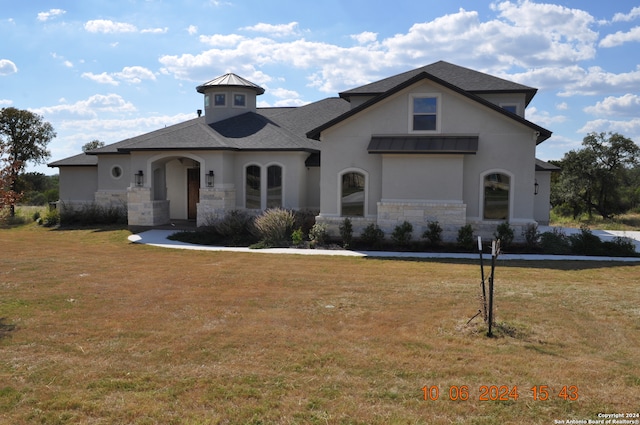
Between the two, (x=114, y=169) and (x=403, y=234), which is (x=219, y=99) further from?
(x=403, y=234)

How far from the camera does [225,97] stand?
27703 mm

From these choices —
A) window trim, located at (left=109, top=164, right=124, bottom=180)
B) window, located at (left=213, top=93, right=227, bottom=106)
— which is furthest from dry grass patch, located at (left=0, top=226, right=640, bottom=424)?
window, located at (left=213, top=93, right=227, bottom=106)

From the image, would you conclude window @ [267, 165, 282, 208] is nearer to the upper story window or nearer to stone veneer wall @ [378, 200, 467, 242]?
stone veneer wall @ [378, 200, 467, 242]

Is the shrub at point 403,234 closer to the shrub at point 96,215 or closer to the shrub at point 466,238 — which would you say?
the shrub at point 466,238

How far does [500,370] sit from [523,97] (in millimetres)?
18151

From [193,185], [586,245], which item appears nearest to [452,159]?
[586,245]

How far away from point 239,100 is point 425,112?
12.5 meters

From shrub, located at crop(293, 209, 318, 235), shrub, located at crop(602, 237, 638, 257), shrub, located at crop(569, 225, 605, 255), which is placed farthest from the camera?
shrub, located at crop(293, 209, 318, 235)

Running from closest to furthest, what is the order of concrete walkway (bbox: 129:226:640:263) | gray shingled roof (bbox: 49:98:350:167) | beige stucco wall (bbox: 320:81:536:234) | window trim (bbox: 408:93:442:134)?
1. concrete walkway (bbox: 129:226:640:263)
2. beige stucco wall (bbox: 320:81:536:234)
3. window trim (bbox: 408:93:442:134)
4. gray shingled roof (bbox: 49:98:350:167)

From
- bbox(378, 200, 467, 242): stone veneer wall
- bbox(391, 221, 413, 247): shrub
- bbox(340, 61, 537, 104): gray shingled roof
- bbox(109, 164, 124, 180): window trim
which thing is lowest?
bbox(391, 221, 413, 247): shrub

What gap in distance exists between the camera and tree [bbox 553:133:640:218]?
3400cm

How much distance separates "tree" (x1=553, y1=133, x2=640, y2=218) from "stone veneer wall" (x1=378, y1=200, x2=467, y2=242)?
66.2 ft

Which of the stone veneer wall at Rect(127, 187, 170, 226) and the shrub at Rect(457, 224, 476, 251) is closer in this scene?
the shrub at Rect(457, 224, 476, 251)

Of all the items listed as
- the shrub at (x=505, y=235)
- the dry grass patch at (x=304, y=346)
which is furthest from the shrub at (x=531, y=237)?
the dry grass patch at (x=304, y=346)
